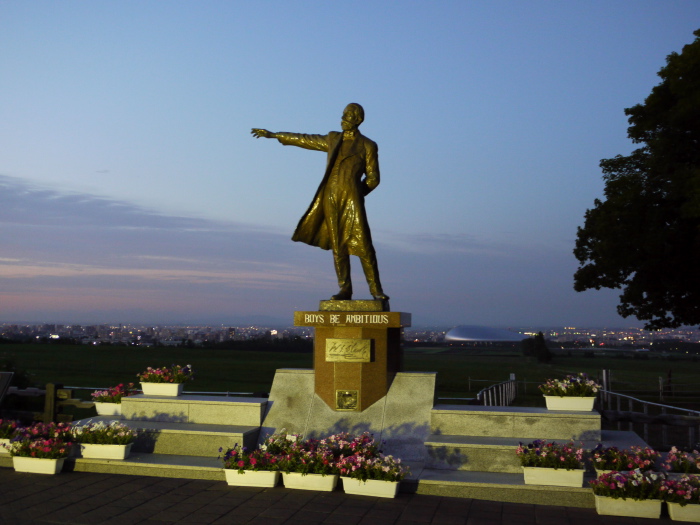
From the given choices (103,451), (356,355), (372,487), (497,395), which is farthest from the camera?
(497,395)

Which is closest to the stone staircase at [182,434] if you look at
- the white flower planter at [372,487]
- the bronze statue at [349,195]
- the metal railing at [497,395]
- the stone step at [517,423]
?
the white flower planter at [372,487]

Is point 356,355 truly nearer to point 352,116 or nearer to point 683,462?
point 352,116

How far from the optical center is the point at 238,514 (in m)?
6.49

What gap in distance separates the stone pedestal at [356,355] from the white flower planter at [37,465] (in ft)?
10.8

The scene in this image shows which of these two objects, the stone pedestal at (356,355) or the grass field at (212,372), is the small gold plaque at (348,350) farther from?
the grass field at (212,372)

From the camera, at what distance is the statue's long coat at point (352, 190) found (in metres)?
9.72

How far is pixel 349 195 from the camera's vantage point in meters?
9.72

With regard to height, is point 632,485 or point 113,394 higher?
point 113,394

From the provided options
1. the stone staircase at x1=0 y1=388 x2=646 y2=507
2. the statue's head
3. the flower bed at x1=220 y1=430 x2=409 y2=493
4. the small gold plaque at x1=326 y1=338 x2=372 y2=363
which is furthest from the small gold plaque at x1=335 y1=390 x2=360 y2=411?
the statue's head

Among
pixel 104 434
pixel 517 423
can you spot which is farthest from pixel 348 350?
pixel 104 434

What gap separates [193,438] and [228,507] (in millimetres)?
2105

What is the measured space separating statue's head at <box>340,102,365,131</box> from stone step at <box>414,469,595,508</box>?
488 centimetres

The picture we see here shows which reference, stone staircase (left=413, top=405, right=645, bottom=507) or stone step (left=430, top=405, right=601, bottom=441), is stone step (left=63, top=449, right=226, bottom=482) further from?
stone step (left=430, top=405, right=601, bottom=441)

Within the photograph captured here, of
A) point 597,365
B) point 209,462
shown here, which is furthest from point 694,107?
→ point 597,365
